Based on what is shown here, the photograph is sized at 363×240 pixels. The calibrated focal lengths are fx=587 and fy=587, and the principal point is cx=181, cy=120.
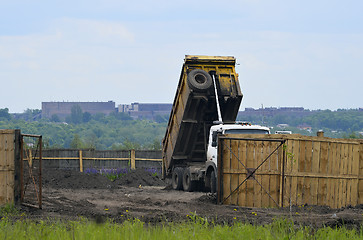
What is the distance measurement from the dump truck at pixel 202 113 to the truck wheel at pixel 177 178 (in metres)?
0.31

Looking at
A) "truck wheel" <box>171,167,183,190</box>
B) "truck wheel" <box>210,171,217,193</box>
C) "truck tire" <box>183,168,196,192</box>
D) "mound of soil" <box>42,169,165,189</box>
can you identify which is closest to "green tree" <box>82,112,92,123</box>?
"mound of soil" <box>42,169,165,189</box>

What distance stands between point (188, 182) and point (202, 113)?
303cm

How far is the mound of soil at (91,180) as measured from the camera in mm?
28420

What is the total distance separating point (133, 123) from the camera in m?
135

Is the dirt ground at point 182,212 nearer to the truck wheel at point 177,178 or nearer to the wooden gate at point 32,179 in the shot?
the wooden gate at point 32,179

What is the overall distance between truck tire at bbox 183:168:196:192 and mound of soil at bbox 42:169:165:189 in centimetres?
494

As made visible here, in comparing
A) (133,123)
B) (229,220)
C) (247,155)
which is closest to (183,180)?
(247,155)

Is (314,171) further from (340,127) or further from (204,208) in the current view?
(340,127)

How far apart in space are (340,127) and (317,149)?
77826 millimetres

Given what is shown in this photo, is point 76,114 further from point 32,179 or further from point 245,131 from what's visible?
point 245,131

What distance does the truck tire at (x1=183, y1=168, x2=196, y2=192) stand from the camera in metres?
23.7

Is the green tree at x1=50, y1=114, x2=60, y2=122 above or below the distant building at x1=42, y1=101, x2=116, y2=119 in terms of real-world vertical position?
below

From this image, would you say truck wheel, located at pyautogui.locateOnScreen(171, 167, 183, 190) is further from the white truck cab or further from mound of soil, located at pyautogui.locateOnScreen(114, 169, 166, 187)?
mound of soil, located at pyautogui.locateOnScreen(114, 169, 166, 187)

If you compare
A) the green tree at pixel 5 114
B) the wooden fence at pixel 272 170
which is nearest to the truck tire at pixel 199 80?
the wooden fence at pixel 272 170
